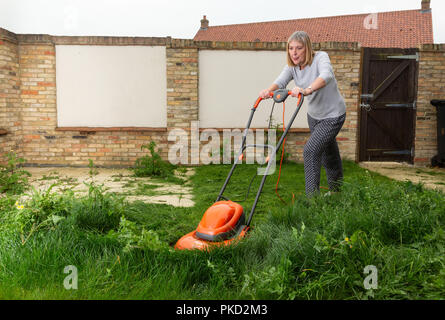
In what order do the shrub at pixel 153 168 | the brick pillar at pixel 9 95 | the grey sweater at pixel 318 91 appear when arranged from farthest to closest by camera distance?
the brick pillar at pixel 9 95 → the shrub at pixel 153 168 → the grey sweater at pixel 318 91

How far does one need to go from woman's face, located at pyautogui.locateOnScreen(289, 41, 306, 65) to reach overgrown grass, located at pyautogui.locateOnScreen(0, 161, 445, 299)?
129cm

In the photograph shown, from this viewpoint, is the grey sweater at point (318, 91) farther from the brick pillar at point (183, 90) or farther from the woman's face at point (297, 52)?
the brick pillar at point (183, 90)

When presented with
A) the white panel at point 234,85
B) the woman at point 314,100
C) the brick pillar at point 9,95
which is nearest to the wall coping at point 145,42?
the white panel at point 234,85

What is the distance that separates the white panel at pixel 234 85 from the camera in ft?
27.2

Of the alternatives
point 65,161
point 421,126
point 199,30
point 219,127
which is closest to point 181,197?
point 219,127

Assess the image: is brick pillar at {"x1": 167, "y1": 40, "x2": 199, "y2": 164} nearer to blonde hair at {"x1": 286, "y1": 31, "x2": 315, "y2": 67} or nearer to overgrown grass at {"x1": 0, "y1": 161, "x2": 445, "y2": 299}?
blonde hair at {"x1": 286, "y1": 31, "x2": 315, "y2": 67}

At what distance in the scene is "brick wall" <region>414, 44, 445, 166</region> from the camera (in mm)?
8445

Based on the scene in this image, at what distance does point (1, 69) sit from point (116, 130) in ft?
7.34

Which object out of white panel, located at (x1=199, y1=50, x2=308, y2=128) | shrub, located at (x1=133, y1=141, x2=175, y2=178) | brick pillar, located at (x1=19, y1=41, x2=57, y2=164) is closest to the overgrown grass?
shrub, located at (x1=133, y1=141, x2=175, y2=178)

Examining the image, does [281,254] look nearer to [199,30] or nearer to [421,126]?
[421,126]

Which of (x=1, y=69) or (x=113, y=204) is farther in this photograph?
(x=1, y=69)

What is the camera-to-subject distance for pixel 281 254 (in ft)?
8.52

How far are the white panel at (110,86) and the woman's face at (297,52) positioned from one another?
15.5 feet

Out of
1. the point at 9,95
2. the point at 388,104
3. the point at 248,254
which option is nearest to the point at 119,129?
the point at 9,95
